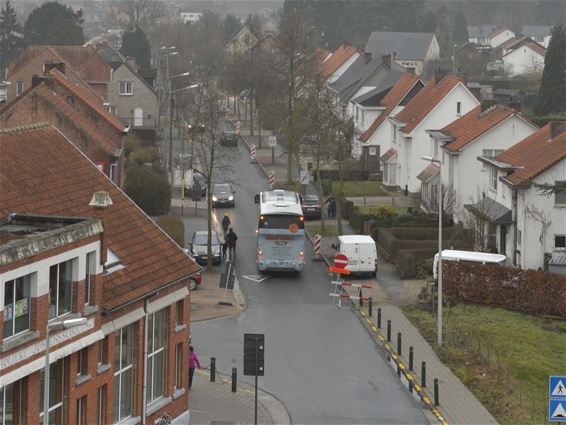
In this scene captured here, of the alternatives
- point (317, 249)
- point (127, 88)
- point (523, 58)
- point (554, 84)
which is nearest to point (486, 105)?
point (317, 249)

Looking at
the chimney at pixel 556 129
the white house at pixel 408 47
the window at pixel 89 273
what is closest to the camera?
the window at pixel 89 273

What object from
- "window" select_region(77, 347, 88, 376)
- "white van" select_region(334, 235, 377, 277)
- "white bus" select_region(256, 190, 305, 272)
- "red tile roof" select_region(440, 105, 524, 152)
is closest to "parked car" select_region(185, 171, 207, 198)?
"red tile roof" select_region(440, 105, 524, 152)

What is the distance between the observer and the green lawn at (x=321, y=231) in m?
64.0

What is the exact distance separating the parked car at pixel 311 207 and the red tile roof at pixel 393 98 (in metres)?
15.8

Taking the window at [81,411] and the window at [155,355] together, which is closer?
the window at [81,411]

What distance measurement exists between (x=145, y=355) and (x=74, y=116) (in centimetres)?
3104

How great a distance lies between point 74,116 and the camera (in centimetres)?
5950

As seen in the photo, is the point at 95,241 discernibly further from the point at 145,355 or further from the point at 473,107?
the point at 473,107

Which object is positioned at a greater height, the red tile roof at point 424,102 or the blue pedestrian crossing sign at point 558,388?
the red tile roof at point 424,102

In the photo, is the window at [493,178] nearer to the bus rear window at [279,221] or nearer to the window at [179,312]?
the bus rear window at [279,221]

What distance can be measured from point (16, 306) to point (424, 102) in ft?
182

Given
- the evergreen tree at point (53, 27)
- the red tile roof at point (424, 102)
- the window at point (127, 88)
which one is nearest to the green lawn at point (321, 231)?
the red tile roof at point (424, 102)

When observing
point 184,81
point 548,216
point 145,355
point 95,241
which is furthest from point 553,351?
point 184,81

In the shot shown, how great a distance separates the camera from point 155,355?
31.2 metres
